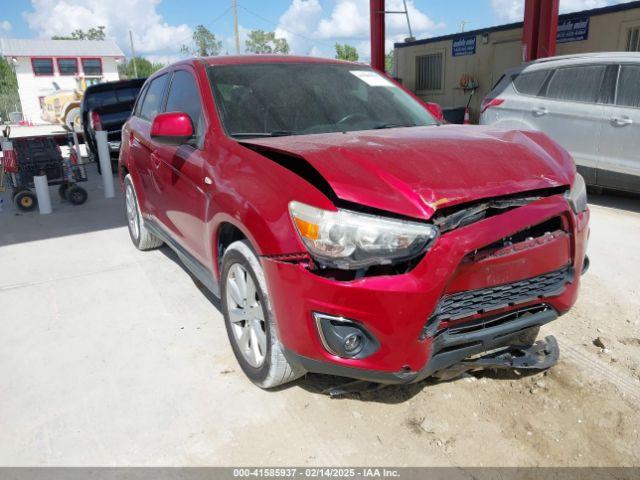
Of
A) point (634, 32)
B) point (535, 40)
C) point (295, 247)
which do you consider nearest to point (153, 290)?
point (295, 247)

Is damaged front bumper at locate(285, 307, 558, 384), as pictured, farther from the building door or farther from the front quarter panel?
the building door

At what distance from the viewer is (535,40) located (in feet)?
33.0

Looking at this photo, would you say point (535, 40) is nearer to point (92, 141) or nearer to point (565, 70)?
point (565, 70)

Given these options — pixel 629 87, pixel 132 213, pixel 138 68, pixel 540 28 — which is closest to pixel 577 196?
pixel 132 213

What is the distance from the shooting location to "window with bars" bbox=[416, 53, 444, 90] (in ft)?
47.0

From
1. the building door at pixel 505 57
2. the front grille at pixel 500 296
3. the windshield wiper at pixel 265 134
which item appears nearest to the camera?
the front grille at pixel 500 296

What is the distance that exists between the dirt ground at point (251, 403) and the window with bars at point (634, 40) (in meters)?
8.02

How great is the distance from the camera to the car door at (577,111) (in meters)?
6.39

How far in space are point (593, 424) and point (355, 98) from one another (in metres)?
2.30

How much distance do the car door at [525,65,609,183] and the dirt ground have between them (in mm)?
3065

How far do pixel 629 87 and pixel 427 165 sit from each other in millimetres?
5183

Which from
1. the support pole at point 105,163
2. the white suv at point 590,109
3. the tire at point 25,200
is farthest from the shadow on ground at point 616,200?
the tire at point 25,200

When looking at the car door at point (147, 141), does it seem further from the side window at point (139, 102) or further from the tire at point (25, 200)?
the tire at point (25, 200)

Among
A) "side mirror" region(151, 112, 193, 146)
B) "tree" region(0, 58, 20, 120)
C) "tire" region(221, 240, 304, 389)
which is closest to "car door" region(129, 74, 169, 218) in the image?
"side mirror" region(151, 112, 193, 146)
